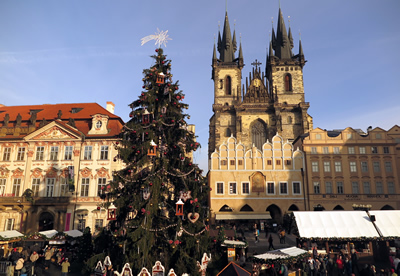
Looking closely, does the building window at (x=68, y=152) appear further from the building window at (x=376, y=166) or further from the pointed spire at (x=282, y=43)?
the pointed spire at (x=282, y=43)

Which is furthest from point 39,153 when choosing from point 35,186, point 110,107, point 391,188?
point 391,188

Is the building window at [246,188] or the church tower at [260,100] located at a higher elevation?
the church tower at [260,100]

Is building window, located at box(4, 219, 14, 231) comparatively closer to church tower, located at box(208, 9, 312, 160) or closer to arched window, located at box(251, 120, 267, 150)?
church tower, located at box(208, 9, 312, 160)

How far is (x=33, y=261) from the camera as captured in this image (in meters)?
17.1

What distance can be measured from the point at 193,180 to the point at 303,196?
25316 mm

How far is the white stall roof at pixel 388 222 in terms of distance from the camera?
16969 millimetres

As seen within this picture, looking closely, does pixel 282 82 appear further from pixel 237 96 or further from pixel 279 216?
pixel 279 216

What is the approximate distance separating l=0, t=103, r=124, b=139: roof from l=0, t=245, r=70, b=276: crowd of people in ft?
43.8

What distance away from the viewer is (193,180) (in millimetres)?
14914

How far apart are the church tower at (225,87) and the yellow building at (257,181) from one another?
18.8m

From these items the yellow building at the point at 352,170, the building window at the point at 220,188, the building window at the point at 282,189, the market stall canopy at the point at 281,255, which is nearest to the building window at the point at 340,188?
the yellow building at the point at 352,170

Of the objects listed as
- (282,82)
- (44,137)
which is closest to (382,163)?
(282,82)

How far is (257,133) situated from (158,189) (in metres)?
44.8

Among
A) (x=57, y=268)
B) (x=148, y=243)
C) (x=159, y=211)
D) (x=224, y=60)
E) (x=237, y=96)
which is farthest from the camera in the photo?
(x=224, y=60)
